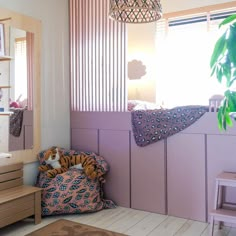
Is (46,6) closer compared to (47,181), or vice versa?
(47,181)

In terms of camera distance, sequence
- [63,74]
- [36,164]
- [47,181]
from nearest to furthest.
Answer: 1. [47,181]
2. [36,164]
3. [63,74]

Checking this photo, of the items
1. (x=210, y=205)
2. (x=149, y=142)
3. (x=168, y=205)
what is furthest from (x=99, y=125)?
(x=210, y=205)

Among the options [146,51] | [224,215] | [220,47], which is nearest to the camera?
[220,47]

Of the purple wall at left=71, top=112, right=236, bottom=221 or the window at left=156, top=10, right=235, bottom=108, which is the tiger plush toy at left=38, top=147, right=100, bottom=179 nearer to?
the purple wall at left=71, top=112, right=236, bottom=221

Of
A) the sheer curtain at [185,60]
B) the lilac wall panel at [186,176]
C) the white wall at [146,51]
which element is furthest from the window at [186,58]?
the lilac wall panel at [186,176]

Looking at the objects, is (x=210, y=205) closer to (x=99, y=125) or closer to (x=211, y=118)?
(x=211, y=118)

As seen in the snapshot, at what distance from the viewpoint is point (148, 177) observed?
123 inches

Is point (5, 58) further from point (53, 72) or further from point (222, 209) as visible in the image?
point (222, 209)

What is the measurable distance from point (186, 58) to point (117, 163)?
7.66 feet

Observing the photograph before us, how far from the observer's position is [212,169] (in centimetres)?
278

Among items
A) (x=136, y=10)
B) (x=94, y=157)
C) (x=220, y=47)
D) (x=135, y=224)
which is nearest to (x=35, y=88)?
(x=94, y=157)

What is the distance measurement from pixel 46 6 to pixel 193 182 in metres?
2.46

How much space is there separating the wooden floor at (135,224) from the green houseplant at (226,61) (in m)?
1.34

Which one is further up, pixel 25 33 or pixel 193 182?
pixel 25 33
